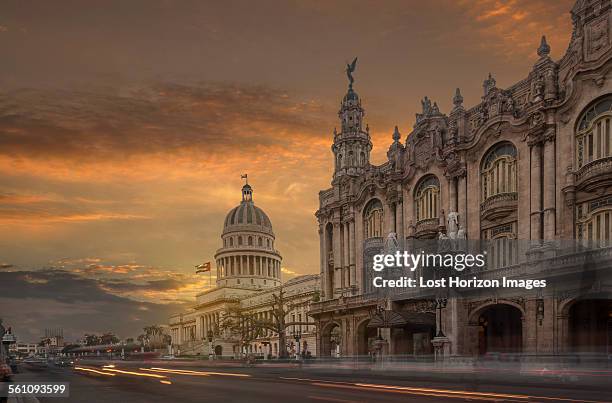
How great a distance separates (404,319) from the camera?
54938mm

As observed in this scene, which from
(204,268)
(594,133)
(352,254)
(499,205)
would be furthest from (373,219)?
(204,268)

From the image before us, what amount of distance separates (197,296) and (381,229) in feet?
391

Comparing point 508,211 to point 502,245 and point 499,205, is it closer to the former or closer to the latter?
point 499,205

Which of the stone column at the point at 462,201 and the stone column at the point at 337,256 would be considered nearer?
the stone column at the point at 462,201

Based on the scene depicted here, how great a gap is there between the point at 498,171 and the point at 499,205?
2843 millimetres

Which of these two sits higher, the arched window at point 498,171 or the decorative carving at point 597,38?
the decorative carving at point 597,38

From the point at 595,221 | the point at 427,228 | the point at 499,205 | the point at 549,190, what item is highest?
the point at 549,190

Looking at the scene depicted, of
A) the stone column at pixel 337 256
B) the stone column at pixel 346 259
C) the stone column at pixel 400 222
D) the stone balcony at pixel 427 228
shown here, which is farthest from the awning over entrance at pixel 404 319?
the stone column at pixel 337 256

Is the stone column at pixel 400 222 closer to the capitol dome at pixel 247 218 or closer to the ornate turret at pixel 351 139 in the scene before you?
the ornate turret at pixel 351 139

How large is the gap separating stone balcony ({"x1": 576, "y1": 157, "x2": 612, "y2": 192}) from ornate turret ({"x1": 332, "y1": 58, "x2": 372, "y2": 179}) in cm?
3729

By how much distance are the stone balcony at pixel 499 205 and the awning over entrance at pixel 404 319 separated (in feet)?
32.3

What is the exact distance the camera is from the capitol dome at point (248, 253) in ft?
593

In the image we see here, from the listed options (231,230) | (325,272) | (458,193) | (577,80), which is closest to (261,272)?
(231,230)

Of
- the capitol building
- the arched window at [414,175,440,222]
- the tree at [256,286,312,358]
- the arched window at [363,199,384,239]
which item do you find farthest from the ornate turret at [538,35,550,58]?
the capitol building
